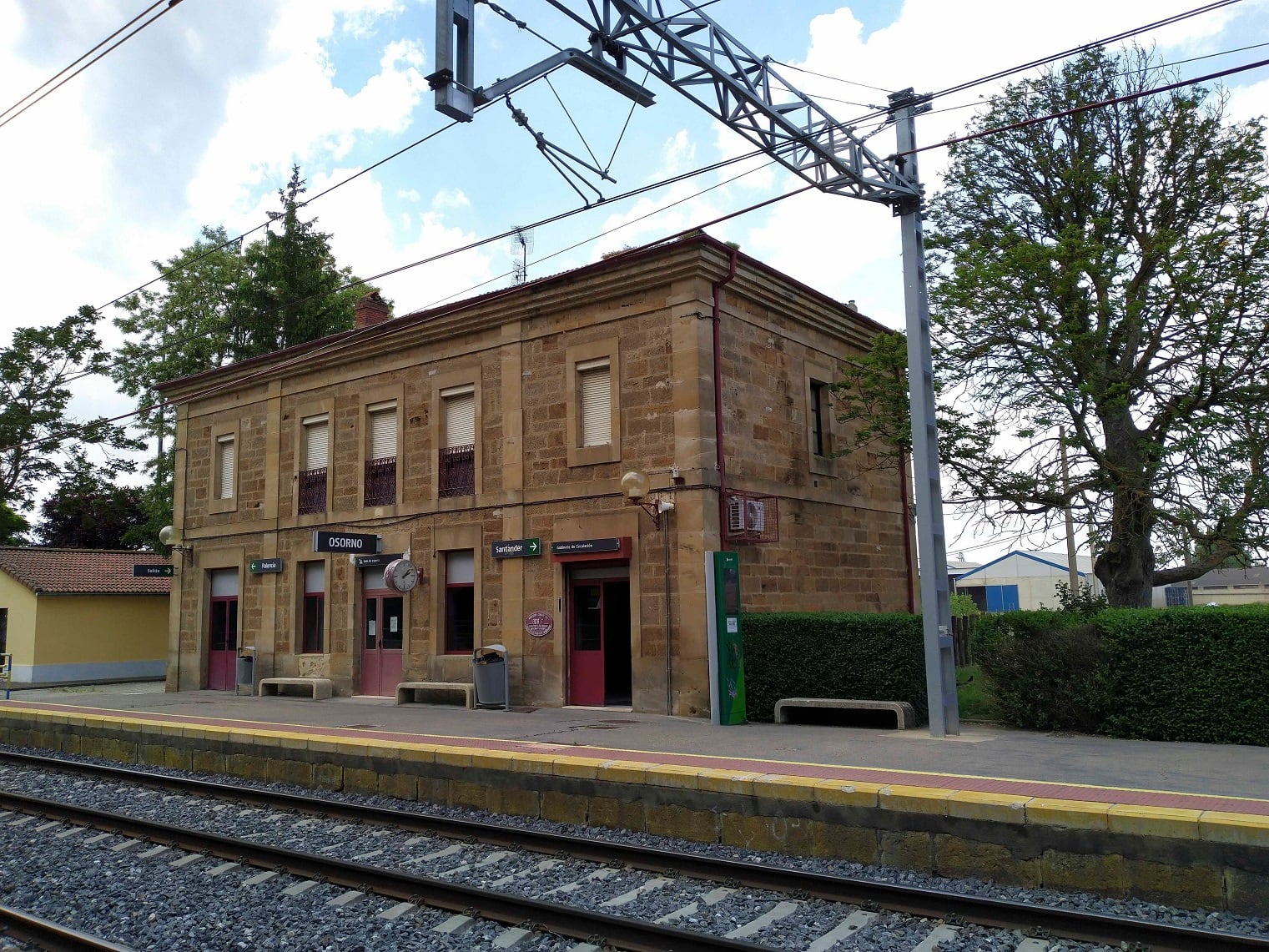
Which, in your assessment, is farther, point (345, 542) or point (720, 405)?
point (345, 542)

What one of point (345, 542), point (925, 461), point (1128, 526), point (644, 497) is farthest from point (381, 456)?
point (1128, 526)

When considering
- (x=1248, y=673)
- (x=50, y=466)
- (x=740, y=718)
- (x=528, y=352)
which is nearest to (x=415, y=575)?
(x=528, y=352)

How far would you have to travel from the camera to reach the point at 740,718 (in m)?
13.7

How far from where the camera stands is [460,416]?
1838cm

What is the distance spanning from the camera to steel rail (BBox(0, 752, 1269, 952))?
19.2 feet

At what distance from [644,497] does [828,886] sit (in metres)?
8.57

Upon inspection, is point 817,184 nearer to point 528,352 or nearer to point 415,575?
point 528,352

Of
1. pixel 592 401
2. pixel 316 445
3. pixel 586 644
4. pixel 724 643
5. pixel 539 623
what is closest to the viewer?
pixel 724 643

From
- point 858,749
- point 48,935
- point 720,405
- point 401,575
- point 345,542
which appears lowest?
point 48,935

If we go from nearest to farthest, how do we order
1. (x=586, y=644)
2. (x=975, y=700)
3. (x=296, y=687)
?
(x=975, y=700) → (x=586, y=644) → (x=296, y=687)

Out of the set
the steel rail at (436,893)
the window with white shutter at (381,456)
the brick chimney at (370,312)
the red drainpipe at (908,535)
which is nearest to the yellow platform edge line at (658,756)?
→ the steel rail at (436,893)

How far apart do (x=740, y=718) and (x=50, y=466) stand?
30707 millimetres

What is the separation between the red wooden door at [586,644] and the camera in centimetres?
1606

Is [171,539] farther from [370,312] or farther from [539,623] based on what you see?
[539,623]
